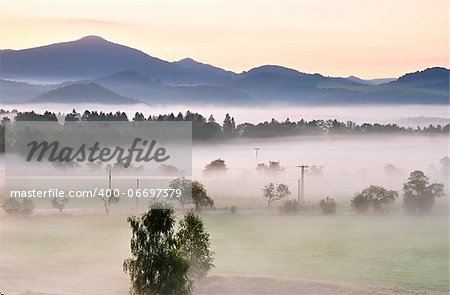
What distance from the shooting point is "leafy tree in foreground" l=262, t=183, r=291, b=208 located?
4364 inches

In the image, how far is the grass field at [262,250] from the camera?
200ft

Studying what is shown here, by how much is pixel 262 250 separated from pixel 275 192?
35.7m

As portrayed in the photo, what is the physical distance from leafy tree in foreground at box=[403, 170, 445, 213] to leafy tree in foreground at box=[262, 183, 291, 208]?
18.1m

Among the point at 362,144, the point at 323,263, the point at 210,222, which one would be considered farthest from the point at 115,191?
the point at 362,144

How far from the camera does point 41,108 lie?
146000 mm

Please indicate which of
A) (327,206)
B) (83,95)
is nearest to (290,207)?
(327,206)

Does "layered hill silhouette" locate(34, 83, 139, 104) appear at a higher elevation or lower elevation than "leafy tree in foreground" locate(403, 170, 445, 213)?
higher

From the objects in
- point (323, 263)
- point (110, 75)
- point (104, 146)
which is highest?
point (110, 75)

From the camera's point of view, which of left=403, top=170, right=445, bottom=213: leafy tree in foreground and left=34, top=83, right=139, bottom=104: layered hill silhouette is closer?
left=403, top=170, right=445, bottom=213: leafy tree in foreground

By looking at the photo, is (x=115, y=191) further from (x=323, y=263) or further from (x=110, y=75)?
(x=110, y=75)

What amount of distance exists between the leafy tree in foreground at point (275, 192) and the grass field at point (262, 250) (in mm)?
13282

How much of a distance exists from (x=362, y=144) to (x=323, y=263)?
128239 millimetres

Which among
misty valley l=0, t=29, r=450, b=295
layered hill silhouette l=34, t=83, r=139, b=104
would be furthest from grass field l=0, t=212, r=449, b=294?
layered hill silhouette l=34, t=83, r=139, b=104

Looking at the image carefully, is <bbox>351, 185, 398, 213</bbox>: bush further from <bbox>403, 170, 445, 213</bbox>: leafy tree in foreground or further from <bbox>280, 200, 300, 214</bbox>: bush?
<bbox>280, 200, 300, 214</bbox>: bush
